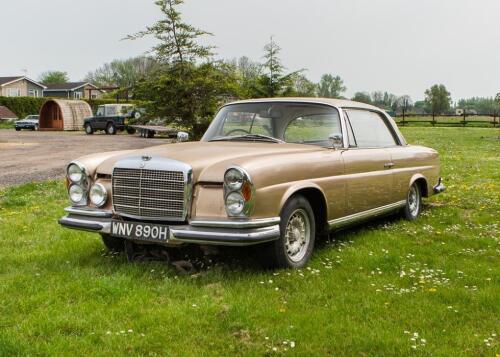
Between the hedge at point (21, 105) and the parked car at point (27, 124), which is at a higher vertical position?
the hedge at point (21, 105)

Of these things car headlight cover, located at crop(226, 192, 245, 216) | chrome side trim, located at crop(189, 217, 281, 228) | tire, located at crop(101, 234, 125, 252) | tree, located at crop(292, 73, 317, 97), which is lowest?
tire, located at crop(101, 234, 125, 252)

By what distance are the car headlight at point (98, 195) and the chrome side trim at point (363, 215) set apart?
2.11 metres

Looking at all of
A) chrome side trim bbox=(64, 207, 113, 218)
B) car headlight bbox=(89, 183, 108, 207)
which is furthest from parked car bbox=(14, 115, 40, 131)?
car headlight bbox=(89, 183, 108, 207)

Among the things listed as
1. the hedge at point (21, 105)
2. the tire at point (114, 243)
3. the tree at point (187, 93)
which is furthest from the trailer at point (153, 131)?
the tire at point (114, 243)

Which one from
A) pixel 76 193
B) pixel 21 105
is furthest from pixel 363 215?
pixel 21 105

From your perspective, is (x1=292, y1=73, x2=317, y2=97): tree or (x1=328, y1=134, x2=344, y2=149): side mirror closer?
(x1=328, y1=134, x2=344, y2=149): side mirror

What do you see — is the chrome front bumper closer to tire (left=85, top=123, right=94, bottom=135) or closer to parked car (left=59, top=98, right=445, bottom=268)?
parked car (left=59, top=98, right=445, bottom=268)

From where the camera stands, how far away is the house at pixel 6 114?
162 ft

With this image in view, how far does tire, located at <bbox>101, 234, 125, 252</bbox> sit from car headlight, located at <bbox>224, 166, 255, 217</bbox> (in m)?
1.63

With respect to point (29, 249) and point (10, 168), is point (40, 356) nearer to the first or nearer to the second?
point (29, 249)

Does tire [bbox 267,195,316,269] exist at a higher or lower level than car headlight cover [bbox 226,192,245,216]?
lower

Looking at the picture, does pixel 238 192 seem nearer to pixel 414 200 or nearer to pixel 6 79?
pixel 414 200

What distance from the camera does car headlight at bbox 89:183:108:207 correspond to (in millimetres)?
4941

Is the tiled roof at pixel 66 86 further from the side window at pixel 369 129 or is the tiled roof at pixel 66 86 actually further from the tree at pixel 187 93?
the side window at pixel 369 129
